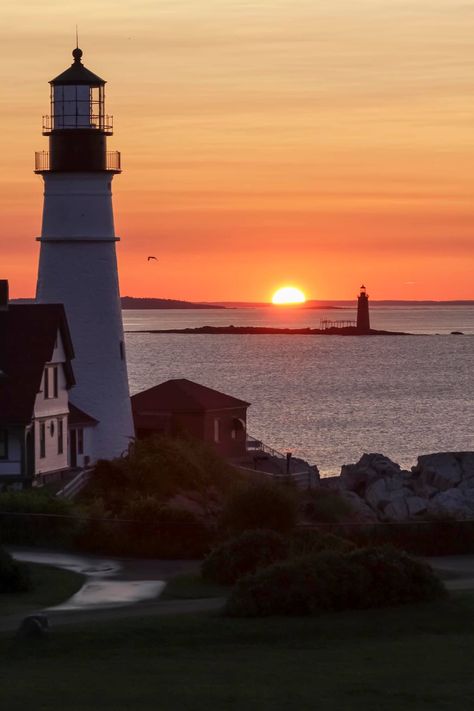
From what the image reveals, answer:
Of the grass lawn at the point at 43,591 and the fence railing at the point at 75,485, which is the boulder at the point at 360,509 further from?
the grass lawn at the point at 43,591

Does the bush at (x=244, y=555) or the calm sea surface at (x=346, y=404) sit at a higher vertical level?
the calm sea surface at (x=346, y=404)

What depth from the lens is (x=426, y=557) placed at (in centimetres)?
3003

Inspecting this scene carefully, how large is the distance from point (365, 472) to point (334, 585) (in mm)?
39352

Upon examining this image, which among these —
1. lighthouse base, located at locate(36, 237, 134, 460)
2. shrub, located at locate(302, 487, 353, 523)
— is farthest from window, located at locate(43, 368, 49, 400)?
shrub, located at locate(302, 487, 353, 523)

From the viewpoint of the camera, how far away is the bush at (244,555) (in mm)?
24825

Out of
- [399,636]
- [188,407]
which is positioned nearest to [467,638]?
[399,636]

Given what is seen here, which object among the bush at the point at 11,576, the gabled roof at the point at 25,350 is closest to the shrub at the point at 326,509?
the gabled roof at the point at 25,350

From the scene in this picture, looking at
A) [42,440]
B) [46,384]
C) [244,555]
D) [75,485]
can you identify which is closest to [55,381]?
[46,384]

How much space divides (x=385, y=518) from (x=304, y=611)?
2646cm

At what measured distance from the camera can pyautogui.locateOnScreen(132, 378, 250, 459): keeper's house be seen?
53.5 m

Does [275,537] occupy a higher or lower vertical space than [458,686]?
higher

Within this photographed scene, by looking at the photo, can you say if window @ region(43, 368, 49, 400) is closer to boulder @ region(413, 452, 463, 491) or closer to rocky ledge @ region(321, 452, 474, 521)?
rocky ledge @ region(321, 452, 474, 521)

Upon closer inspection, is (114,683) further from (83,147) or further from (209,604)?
(83,147)

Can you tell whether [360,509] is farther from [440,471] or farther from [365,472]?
[440,471]
